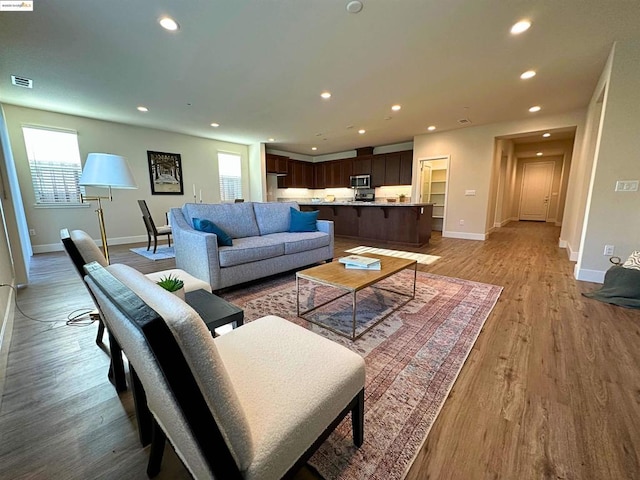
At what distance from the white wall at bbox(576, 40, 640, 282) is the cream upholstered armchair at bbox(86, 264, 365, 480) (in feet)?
12.4

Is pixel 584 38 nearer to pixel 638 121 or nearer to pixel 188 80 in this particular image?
pixel 638 121

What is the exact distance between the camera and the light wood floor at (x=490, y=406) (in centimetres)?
101

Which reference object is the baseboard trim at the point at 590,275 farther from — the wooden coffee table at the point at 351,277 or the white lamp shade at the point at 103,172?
the white lamp shade at the point at 103,172

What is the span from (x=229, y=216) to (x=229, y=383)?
2.99 meters

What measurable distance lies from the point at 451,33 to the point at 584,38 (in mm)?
1408

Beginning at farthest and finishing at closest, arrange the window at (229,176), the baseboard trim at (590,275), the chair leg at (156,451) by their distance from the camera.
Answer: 1. the window at (229,176)
2. the baseboard trim at (590,275)
3. the chair leg at (156,451)

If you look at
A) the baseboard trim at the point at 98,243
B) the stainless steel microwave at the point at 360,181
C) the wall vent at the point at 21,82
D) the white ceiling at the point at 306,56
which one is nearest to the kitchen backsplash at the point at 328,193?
the stainless steel microwave at the point at 360,181

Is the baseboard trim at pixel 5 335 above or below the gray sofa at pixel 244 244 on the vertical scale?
below

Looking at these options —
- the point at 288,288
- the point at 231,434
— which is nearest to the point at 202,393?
the point at 231,434

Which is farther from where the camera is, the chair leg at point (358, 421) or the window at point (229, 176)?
the window at point (229, 176)

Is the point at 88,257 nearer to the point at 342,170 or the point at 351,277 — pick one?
the point at 351,277

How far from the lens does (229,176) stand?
7410mm

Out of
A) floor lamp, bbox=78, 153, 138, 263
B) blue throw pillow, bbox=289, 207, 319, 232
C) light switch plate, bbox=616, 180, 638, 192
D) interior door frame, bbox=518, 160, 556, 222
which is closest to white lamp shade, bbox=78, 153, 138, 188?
floor lamp, bbox=78, 153, 138, 263

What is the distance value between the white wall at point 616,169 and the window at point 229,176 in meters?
7.39
